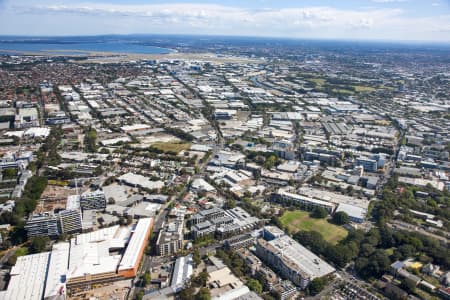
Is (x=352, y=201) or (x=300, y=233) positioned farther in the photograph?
(x=352, y=201)

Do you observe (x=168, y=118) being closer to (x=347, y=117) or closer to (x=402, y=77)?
(x=347, y=117)

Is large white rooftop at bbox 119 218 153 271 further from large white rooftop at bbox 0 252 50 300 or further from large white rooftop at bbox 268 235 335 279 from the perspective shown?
large white rooftop at bbox 268 235 335 279

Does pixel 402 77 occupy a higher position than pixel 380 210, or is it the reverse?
pixel 402 77

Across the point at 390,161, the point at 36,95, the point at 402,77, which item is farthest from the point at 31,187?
the point at 402,77

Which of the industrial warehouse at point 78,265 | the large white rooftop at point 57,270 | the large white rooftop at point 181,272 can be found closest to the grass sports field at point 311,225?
the large white rooftop at point 181,272

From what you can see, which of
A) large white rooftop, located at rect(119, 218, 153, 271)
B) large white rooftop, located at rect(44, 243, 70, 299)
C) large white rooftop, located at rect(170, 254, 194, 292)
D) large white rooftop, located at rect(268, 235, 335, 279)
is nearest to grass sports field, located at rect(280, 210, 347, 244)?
large white rooftop, located at rect(268, 235, 335, 279)

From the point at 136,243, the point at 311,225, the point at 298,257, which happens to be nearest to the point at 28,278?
the point at 136,243

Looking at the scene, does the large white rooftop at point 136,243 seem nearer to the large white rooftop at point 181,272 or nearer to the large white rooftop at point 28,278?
the large white rooftop at point 181,272
